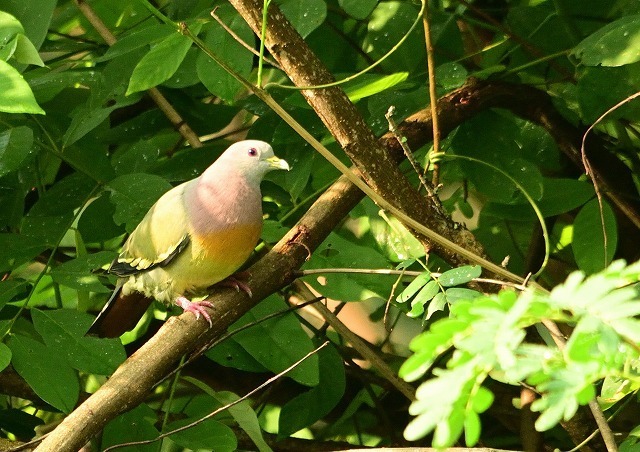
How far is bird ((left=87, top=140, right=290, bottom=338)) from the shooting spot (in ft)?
6.50

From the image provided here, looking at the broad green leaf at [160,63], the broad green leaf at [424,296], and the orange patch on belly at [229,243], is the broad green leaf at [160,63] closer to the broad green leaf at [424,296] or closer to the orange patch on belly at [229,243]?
the orange patch on belly at [229,243]

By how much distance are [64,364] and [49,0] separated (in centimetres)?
77

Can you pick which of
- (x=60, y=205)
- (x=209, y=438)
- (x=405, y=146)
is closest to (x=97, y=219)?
(x=60, y=205)

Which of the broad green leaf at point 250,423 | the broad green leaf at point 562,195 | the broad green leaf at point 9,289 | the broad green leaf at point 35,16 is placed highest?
the broad green leaf at point 35,16

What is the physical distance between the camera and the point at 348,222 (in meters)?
2.79

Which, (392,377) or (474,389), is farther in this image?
(392,377)

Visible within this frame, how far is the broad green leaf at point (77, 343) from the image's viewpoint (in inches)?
72.7

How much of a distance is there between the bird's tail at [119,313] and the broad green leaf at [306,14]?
836mm

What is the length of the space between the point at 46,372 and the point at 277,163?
67 centimetres

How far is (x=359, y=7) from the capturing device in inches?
71.1

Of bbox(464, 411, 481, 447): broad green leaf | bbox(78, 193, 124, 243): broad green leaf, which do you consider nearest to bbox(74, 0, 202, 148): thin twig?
bbox(78, 193, 124, 243): broad green leaf

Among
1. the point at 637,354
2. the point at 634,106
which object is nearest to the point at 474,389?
the point at 637,354

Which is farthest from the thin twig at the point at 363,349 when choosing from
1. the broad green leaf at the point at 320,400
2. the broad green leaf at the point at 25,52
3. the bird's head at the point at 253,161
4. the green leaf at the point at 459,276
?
the broad green leaf at the point at 25,52

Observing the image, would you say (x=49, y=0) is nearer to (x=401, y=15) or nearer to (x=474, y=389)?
(x=401, y=15)
